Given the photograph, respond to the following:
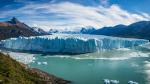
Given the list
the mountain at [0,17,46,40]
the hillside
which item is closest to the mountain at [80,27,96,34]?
the mountain at [0,17,46,40]

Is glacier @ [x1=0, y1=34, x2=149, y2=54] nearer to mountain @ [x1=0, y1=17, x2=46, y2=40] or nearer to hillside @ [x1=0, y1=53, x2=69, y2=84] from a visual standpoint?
mountain @ [x1=0, y1=17, x2=46, y2=40]

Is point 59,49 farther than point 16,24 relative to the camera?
No

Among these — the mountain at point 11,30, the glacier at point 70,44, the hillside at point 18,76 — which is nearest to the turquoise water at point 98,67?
the glacier at point 70,44

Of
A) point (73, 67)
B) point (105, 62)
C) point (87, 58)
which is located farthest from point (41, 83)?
point (87, 58)

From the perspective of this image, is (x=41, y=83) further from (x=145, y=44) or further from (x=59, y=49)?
(x=145, y=44)

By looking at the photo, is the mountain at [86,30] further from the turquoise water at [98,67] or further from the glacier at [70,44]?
the turquoise water at [98,67]

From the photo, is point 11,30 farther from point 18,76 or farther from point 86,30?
point 18,76

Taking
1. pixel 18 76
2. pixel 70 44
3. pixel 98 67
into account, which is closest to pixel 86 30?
pixel 70 44
